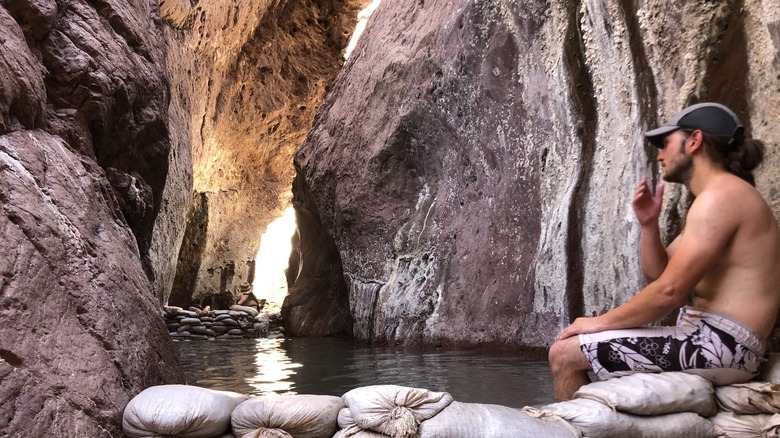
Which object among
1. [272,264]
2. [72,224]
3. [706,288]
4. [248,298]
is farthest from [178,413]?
[272,264]

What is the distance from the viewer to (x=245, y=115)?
17.7 meters

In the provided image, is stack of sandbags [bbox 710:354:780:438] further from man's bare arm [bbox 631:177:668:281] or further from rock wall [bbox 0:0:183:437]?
rock wall [bbox 0:0:183:437]

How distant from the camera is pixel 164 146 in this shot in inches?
240

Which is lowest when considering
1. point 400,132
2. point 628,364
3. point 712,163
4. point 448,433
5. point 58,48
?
point 448,433

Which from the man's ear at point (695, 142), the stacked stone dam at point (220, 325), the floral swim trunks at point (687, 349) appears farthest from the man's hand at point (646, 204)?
the stacked stone dam at point (220, 325)

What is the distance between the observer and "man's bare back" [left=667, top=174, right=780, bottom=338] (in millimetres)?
2611

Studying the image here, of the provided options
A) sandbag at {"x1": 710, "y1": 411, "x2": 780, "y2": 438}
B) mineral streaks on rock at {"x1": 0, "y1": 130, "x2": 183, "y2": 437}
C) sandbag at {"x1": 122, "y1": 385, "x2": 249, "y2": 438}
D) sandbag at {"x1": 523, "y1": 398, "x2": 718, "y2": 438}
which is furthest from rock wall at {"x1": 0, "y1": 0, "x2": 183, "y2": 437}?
sandbag at {"x1": 710, "y1": 411, "x2": 780, "y2": 438}

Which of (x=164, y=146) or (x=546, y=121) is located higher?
(x=546, y=121)

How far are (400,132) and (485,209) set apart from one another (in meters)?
2.10

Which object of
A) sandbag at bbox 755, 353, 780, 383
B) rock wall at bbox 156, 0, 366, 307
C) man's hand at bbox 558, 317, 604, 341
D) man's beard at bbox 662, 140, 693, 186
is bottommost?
sandbag at bbox 755, 353, 780, 383

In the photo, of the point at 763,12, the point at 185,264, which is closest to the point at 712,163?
the point at 763,12

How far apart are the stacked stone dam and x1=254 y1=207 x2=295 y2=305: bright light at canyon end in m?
6.76

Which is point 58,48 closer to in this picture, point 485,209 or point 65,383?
point 65,383

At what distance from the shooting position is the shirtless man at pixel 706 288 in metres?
2.62
